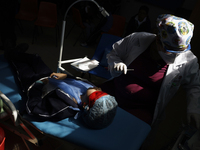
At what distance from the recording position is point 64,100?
1.25 m

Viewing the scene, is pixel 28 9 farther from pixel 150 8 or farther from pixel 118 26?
pixel 150 8

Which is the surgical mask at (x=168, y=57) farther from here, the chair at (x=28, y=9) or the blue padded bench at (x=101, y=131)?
the chair at (x=28, y=9)

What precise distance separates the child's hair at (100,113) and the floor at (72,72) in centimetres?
21

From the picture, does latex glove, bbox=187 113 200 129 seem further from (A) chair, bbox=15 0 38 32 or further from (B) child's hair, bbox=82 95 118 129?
(A) chair, bbox=15 0 38 32

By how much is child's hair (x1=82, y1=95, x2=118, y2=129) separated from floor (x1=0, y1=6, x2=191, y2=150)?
0.70 ft

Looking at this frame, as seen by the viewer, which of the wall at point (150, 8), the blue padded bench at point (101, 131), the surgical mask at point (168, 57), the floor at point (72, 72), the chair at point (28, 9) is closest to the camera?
the blue padded bench at point (101, 131)

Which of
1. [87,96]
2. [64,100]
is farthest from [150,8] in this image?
[64,100]

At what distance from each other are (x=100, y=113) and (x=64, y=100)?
327 mm

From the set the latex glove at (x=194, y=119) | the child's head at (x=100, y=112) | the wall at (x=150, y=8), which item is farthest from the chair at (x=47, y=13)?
the wall at (x=150, y=8)

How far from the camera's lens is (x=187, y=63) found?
1326 millimetres

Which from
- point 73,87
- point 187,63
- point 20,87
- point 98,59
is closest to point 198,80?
point 187,63

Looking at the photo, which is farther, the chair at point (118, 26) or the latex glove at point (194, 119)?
the chair at point (118, 26)

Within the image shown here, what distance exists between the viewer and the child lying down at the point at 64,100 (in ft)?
3.79

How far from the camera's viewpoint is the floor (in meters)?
1.60
